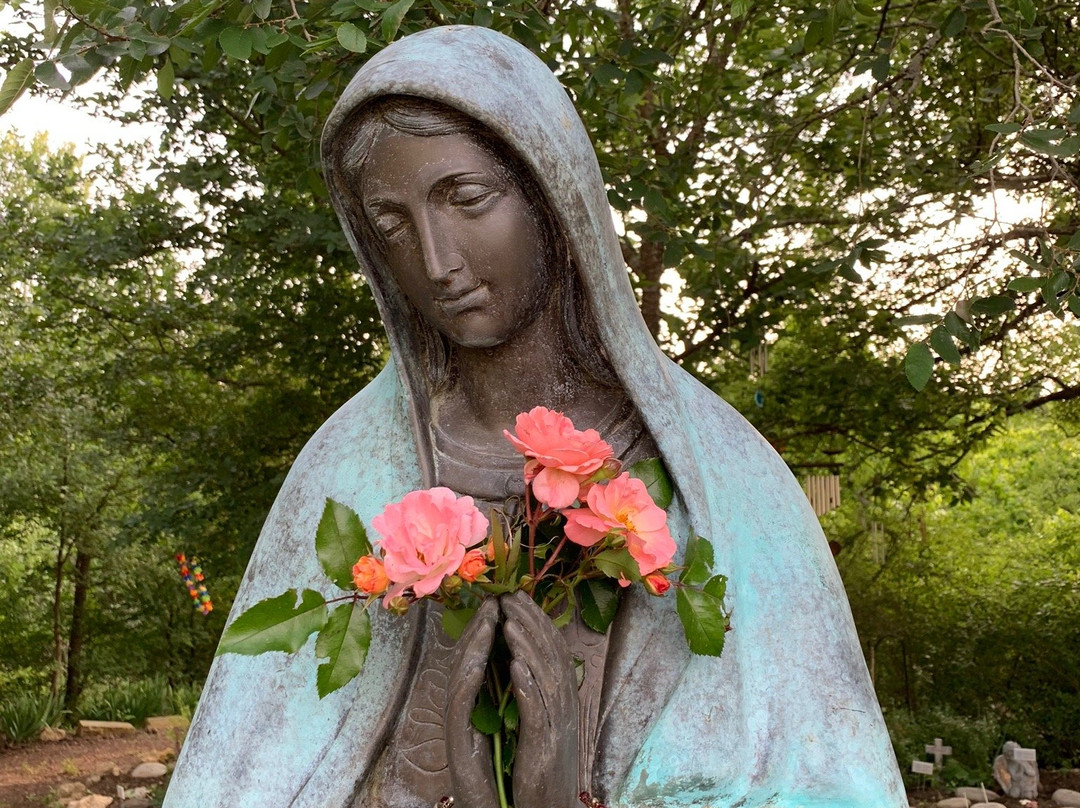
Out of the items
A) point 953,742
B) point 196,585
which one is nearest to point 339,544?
point 953,742

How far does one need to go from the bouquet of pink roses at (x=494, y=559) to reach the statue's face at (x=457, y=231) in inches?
12.6

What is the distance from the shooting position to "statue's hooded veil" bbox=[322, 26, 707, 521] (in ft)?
5.91

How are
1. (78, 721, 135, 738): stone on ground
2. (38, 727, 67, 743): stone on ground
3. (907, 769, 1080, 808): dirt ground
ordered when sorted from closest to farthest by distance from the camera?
(907, 769, 1080, 808): dirt ground, (38, 727, 67, 743): stone on ground, (78, 721, 135, 738): stone on ground

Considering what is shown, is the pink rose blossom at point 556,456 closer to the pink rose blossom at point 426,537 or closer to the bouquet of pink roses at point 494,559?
the bouquet of pink roses at point 494,559

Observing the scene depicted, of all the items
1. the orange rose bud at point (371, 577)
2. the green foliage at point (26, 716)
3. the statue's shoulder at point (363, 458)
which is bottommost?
the green foliage at point (26, 716)

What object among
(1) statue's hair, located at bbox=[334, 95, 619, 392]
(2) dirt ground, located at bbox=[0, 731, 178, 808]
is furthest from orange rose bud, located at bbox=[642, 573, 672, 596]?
(2) dirt ground, located at bbox=[0, 731, 178, 808]

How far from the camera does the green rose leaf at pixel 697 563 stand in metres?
1.68

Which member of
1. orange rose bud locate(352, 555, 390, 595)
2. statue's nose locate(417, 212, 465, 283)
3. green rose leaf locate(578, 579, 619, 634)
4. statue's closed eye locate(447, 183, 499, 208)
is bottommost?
green rose leaf locate(578, 579, 619, 634)

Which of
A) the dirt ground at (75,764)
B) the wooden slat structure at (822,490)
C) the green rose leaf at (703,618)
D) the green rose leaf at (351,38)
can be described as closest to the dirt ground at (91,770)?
the dirt ground at (75,764)

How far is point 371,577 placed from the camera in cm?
154

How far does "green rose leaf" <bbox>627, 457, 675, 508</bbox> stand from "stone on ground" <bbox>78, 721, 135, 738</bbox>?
11.8m

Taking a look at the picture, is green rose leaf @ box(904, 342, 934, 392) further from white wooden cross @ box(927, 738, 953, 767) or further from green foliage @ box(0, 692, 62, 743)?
green foliage @ box(0, 692, 62, 743)

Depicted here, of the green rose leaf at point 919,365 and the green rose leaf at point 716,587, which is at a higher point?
the green rose leaf at point 919,365

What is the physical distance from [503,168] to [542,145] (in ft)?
0.24
